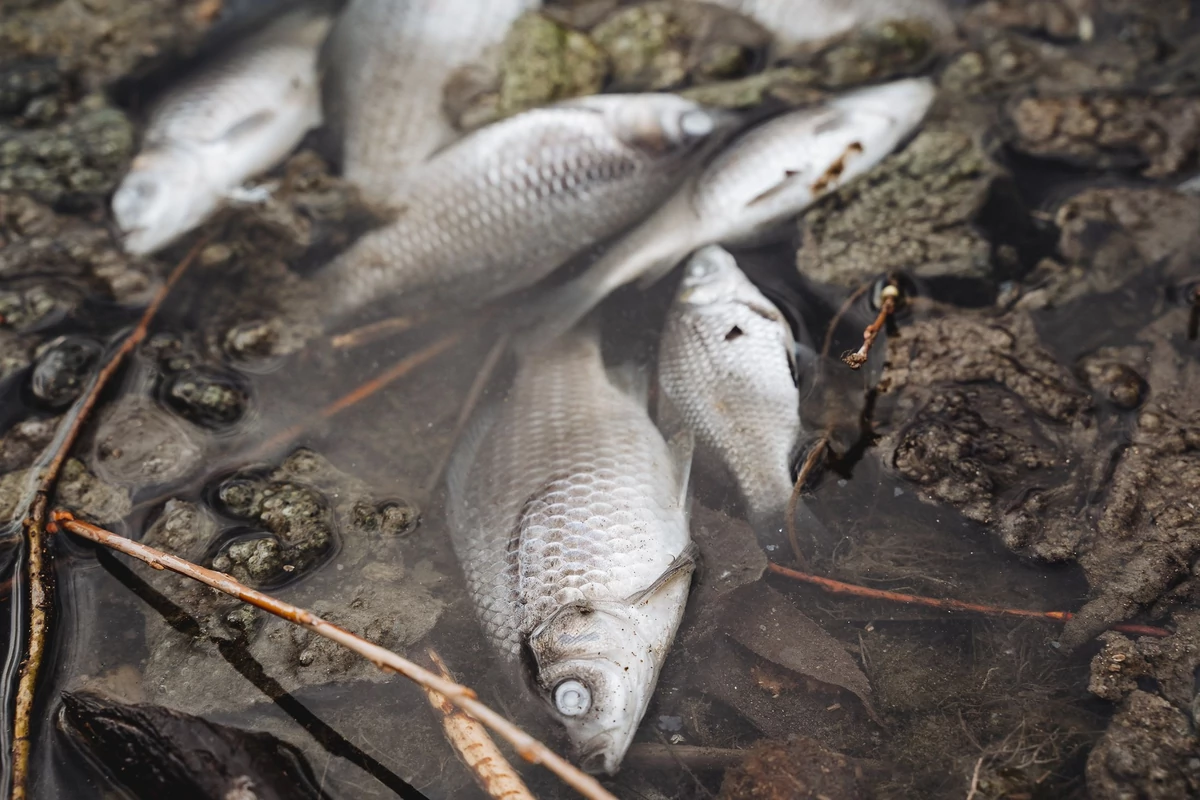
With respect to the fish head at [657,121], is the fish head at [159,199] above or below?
above

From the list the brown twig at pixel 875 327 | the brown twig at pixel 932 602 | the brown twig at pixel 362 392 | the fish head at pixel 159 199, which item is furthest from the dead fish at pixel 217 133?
the brown twig at pixel 932 602

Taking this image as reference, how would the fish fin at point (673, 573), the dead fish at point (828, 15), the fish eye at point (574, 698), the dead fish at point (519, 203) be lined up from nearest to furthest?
the fish eye at point (574, 698), the fish fin at point (673, 573), the dead fish at point (519, 203), the dead fish at point (828, 15)

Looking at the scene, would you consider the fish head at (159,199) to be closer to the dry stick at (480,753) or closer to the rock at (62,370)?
the rock at (62,370)

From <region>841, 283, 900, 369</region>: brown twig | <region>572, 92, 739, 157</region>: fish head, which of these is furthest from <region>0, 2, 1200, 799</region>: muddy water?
<region>572, 92, 739, 157</region>: fish head

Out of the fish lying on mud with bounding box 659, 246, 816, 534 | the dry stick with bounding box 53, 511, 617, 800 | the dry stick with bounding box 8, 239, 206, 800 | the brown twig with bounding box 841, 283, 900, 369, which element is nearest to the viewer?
the dry stick with bounding box 53, 511, 617, 800

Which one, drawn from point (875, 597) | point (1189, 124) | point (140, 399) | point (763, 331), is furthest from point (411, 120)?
point (1189, 124)

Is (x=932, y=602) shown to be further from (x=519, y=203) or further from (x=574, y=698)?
(x=519, y=203)

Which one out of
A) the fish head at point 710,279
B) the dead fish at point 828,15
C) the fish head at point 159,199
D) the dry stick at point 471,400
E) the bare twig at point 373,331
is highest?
the fish head at point 159,199

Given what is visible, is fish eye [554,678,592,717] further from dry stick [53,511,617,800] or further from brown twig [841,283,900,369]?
brown twig [841,283,900,369]
